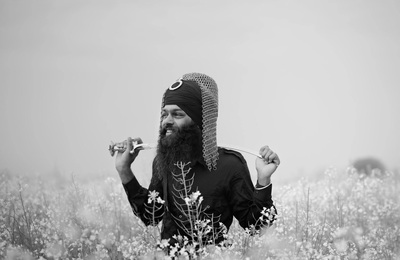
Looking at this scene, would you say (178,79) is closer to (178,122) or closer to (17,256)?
(178,122)

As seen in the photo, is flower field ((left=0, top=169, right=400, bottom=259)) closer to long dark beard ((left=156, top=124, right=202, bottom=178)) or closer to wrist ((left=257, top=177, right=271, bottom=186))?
wrist ((left=257, top=177, right=271, bottom=186))

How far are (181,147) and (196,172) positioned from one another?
Answer: 234 millimetres

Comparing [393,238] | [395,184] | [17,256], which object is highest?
[17,256]

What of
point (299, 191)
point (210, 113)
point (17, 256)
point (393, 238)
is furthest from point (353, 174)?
point (17, 256)

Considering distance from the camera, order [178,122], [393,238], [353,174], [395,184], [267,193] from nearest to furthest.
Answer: [267,193] → [178,122] → [393,238] → [353,174] → [395,184]

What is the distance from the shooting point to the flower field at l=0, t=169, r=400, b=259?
4332mm

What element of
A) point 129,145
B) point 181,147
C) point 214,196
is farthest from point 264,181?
point 129,145

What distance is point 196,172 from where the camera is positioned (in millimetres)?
4402

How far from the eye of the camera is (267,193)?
4176 millimetres

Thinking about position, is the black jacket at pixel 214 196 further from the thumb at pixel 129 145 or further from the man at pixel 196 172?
the thumb at pixel 129 145

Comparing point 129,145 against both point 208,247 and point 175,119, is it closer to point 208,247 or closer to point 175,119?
point 175,119

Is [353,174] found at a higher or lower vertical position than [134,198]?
lower

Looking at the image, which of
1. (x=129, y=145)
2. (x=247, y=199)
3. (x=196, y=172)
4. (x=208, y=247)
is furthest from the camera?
(x=129, y=145)

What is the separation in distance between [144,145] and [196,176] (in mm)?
567
